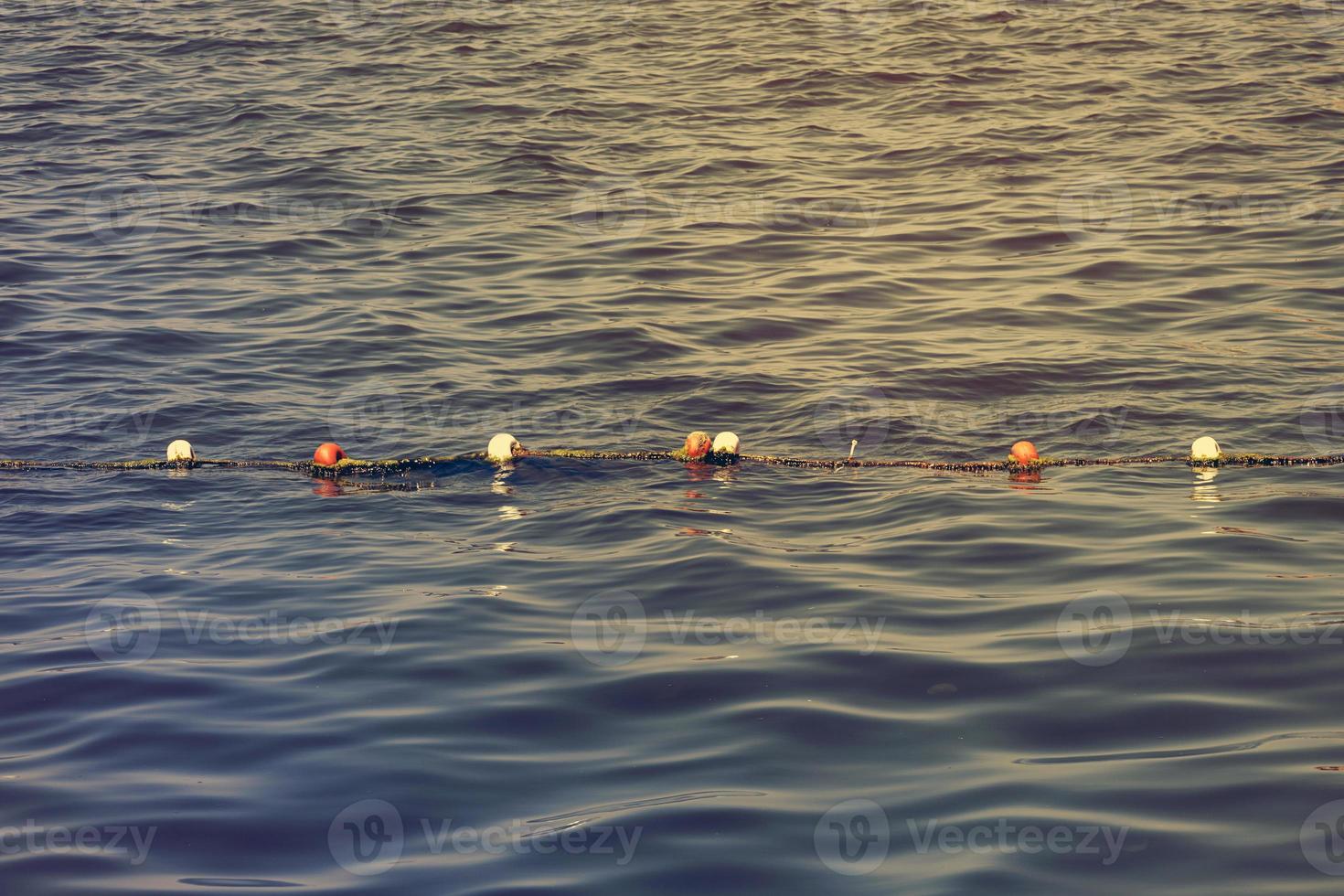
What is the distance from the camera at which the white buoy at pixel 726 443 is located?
8078mm

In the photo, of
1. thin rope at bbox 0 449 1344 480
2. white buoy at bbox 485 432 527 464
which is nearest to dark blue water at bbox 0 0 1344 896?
thin rope at bbox 0 449 1344 480

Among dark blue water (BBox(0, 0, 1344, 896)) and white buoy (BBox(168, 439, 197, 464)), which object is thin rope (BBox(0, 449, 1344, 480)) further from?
dark blue water (BBox(0, 0, 1344, 896))

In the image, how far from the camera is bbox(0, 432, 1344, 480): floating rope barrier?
7.73 meters

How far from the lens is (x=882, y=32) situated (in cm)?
2039

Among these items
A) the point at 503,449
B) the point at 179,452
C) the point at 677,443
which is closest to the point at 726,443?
the point at 677,443

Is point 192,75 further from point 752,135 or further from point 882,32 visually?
point 882,32

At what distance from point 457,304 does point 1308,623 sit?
331 inches

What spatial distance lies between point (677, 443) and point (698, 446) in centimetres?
78

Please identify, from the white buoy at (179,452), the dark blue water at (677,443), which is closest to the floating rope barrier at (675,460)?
the white buoy at (179,452)

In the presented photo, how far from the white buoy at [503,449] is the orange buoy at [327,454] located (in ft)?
3.09

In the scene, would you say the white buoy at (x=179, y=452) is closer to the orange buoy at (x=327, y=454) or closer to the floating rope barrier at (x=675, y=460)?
the floating rope barrier at (x=675, y=460)

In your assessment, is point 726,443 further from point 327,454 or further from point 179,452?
point 179,452

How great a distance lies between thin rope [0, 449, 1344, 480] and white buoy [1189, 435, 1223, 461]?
2 cm

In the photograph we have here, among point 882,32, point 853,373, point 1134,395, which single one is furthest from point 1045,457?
point 882,32
